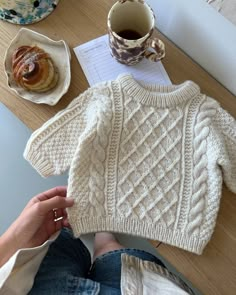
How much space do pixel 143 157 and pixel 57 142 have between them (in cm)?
15

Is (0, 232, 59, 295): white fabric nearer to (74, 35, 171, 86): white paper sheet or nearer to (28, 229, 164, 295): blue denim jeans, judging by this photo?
(28, 229, 164, 295): blue denim jeans

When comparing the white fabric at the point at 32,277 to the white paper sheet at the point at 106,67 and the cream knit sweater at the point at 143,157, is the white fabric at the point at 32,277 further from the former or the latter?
the white paper sheet at the point at 106,67

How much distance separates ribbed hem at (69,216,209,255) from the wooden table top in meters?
0.02

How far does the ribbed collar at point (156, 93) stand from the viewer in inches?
28.5

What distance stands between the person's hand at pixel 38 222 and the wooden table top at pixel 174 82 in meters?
0.14

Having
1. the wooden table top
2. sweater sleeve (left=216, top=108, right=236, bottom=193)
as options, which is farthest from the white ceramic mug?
sweater sleeve (left=216, top=108, right=236, bottom=193)

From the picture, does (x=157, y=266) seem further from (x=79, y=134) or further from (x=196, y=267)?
(x=79, y=134)

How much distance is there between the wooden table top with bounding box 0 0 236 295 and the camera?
2.33 feet

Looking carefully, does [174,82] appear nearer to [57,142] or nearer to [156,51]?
[156,51]

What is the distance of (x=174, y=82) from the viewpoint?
2.55 feet

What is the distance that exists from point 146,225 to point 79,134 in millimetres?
193

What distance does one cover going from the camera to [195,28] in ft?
2.36

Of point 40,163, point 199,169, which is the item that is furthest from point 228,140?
point 40,163

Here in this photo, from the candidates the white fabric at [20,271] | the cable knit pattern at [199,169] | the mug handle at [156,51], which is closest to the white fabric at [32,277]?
the white fabric at [20,271]
